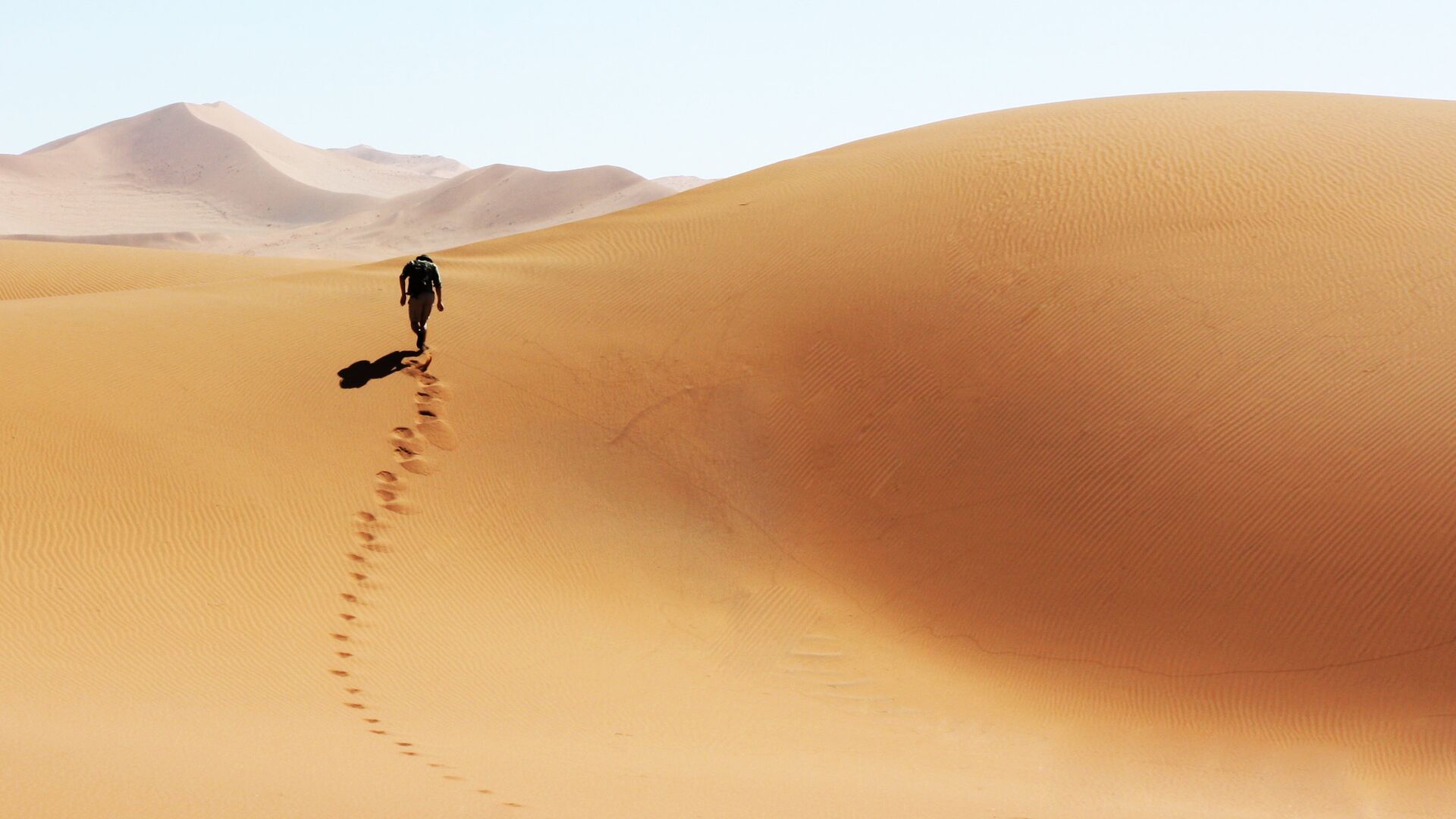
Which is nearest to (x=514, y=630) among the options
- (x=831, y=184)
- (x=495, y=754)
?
(x=495, y=754)

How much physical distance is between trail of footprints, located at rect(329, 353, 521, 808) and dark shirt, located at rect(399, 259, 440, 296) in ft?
2.22

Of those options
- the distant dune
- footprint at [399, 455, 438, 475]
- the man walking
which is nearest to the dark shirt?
the man walking

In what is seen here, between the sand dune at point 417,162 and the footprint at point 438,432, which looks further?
the sand dune at point 417,162

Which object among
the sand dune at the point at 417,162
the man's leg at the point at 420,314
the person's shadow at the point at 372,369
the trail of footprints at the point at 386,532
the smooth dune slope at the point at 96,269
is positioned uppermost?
the sand dune at the point at 417,162

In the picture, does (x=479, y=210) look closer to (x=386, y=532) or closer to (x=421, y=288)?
(x=421, y=288)

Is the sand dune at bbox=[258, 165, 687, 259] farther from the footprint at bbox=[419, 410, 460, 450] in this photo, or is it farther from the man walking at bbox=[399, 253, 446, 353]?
the footprint at bbox=[419, 410, 460, 450]

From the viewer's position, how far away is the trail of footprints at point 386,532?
6.14 meters

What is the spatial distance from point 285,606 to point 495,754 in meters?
2.51

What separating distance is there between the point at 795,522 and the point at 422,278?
415cm

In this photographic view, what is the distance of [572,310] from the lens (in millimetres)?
12234

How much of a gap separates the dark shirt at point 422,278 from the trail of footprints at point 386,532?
676 millimetres

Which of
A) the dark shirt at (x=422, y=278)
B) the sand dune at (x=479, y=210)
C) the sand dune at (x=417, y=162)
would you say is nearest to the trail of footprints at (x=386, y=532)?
the dark shirt at (x=422, y=278)

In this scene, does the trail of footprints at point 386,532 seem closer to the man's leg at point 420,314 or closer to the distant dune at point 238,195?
the man's leg at point 420,314

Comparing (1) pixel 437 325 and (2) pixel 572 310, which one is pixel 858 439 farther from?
(1) pixel 437 325
